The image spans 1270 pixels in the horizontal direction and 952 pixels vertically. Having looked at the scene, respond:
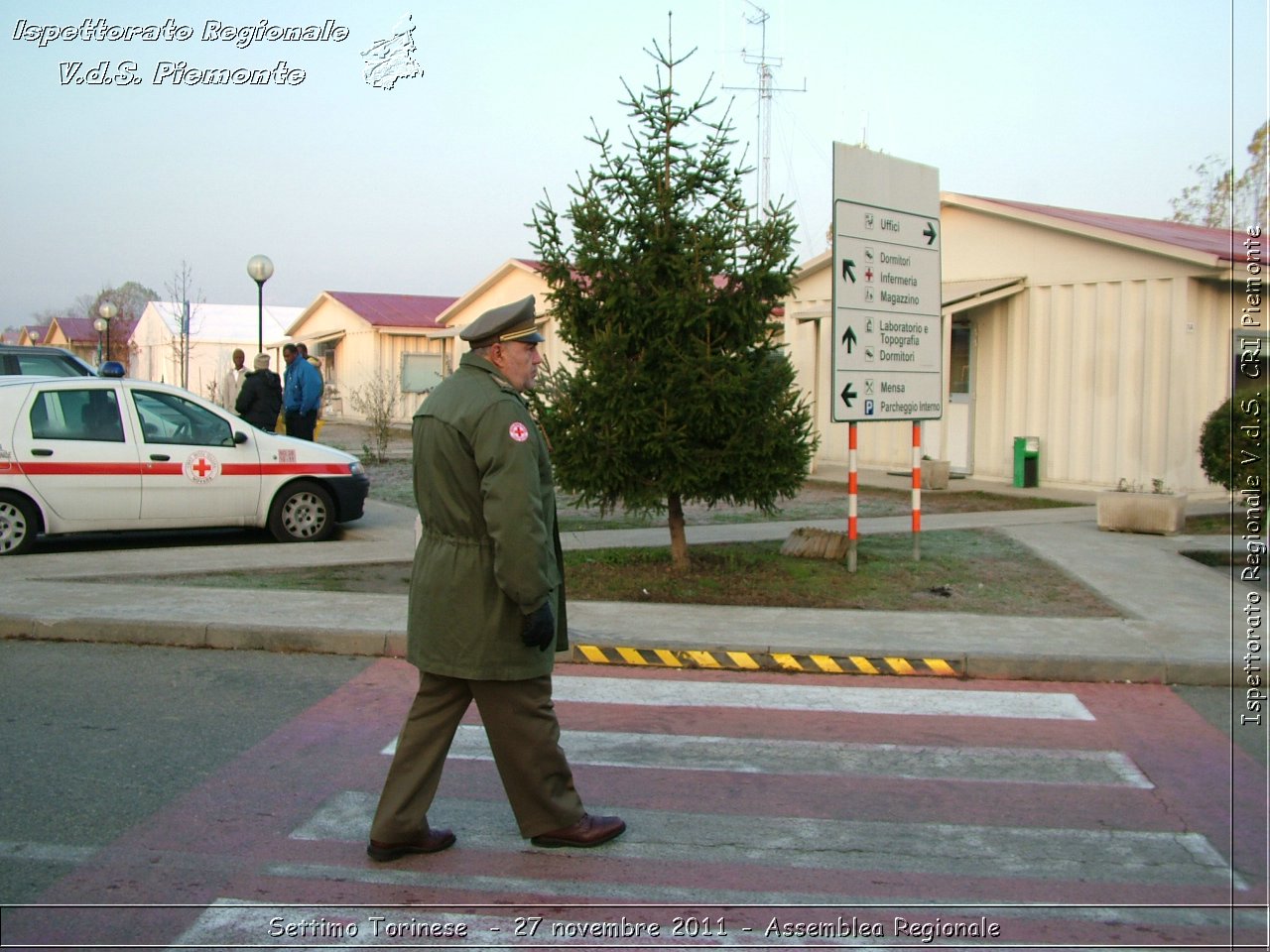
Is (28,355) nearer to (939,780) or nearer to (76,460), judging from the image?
(76,460)

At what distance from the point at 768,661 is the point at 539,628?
3812 millimetres

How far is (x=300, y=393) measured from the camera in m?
16.0

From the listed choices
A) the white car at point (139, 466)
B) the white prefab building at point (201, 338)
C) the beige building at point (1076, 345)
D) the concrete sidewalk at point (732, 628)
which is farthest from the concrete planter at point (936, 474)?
the white prefab building at point (201, 338)

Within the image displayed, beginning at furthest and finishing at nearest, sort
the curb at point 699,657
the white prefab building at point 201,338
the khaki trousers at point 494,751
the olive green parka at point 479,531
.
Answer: the white prefab building at point 201,338
the curb at point 699,657
the khaki trousers at point 494,751
the olive green parka at point 479,531

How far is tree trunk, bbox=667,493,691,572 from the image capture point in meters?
10.6

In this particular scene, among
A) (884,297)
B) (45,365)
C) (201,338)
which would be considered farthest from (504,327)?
(201,338)

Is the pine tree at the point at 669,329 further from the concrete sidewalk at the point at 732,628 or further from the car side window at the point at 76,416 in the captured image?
the car side window at the point at 76,416

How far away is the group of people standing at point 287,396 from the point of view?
51.2 ft

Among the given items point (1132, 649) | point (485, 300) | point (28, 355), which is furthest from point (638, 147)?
point (485, 300)

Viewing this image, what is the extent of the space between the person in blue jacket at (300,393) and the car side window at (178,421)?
396cm

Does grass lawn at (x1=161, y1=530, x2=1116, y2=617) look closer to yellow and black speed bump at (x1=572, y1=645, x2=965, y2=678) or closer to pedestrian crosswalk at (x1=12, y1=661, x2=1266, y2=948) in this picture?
yellow and black speed bump at (x1=572, y1=645, x2=965, y2=678)

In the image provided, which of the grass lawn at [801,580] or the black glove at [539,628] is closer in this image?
the black glove at [539,628]

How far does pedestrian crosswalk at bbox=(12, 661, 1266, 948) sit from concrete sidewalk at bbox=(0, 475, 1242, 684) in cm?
71

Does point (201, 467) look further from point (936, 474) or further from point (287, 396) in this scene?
point (936, 474)
